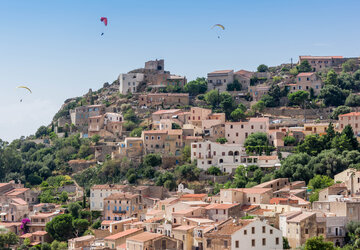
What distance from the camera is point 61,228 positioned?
186 feet

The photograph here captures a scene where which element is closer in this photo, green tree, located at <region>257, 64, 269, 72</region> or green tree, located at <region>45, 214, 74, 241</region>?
green tree, located at <region>45, 214, 74, 241</region>

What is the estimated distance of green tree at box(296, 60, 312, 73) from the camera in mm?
87556

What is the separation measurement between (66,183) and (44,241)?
12032mm

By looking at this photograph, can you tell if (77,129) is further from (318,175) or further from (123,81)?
(318,175)

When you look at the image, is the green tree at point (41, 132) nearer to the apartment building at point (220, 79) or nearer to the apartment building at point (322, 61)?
the apartment building at point (220, 79)

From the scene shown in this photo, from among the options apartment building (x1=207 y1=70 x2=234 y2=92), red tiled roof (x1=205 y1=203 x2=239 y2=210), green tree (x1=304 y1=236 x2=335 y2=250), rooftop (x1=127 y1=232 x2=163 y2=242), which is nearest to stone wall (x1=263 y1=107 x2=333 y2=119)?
apartment building (x1=207 y1=70 x2=234 y2=92)

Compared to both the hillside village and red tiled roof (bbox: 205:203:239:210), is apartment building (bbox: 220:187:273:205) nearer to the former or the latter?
the hillside village

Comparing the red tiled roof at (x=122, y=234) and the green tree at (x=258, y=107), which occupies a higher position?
the green tree at (x=258, y=107)

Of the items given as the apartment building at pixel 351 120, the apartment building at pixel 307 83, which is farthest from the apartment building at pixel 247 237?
the apartment building at pixel 307 83

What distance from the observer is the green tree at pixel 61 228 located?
56812 mm

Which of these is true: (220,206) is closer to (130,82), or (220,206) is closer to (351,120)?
(351,120)

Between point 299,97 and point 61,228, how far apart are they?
3180cm

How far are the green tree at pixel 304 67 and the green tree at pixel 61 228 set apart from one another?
1575 inches

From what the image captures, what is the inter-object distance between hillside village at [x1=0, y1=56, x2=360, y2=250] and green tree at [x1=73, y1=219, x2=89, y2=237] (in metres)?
0.09
